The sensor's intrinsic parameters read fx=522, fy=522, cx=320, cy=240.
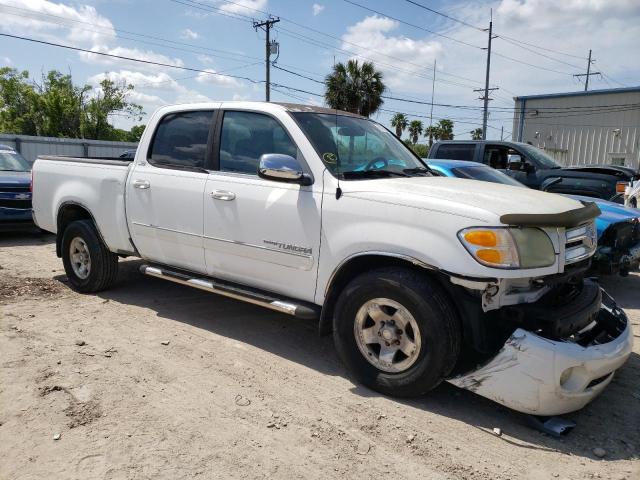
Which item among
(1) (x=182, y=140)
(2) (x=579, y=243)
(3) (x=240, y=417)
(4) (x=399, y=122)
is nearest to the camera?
(3) (x=240, y=417)

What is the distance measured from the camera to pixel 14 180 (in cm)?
901

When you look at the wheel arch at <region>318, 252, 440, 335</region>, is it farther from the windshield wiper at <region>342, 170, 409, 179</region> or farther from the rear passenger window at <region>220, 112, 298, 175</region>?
the rear passenger window at <region>220, 112, 298, 175</region>

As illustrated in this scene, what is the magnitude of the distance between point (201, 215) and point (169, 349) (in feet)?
3.66

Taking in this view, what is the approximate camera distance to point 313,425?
10.3 feet

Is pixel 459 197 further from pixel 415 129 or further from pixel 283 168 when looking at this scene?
pixel 415 129

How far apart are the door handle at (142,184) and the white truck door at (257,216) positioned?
2.53 ft

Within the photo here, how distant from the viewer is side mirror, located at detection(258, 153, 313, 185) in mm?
3582

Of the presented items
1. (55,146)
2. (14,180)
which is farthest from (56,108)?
(14,180)

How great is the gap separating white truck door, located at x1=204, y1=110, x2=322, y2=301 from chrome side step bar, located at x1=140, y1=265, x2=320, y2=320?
0.07 meters

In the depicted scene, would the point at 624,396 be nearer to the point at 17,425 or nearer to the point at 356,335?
the point at 356,335

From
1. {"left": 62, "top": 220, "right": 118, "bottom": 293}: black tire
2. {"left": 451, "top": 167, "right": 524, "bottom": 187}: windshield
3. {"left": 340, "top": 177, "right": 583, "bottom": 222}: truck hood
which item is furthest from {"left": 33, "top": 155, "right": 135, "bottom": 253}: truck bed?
{"left": 451, "top": 167, "right": 524, "bottom": 187}: windshield

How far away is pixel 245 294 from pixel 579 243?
2.40 metres

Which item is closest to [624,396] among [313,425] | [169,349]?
[313,425]

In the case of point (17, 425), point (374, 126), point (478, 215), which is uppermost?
point (374, 126)
